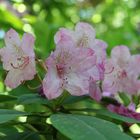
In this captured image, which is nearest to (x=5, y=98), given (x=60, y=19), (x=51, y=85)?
(x=51, y=85)

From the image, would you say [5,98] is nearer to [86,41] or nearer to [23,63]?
[23,63]

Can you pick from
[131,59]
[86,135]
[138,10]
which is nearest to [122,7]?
[138,10]

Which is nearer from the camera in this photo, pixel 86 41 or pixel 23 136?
pixel 23 136

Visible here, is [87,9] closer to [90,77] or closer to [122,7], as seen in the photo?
[122,7]

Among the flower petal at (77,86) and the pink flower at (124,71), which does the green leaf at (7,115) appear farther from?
the pink flower at (124,71)

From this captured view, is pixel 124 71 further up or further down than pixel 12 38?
further down

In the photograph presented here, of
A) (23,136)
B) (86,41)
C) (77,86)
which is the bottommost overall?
(23,136)
